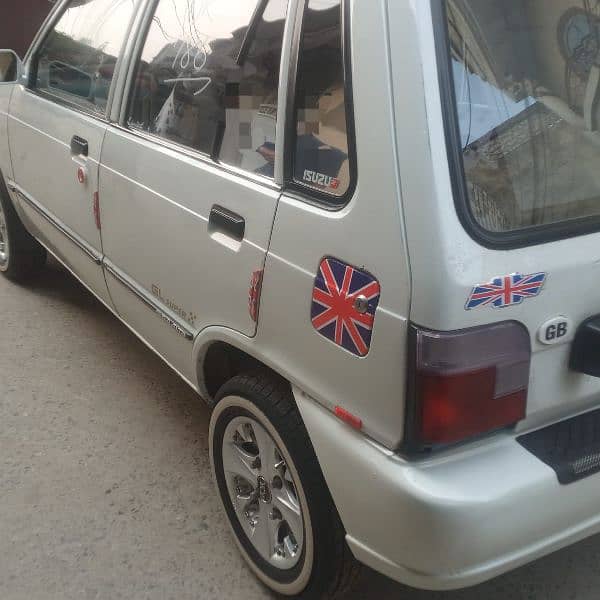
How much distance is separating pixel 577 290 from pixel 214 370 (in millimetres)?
1229

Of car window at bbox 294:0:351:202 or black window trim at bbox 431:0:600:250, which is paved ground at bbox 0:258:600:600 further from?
car window at bbox 294:0:351:202

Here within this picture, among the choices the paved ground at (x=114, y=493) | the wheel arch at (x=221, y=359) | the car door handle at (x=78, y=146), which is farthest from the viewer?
the car door handle at (x=78, y=146)

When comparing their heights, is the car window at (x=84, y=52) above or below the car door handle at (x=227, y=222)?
above

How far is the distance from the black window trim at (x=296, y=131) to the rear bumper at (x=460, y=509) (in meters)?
0.53

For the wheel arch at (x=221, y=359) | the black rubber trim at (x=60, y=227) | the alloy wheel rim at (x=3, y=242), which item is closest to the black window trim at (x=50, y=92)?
the black rubber trim at (x=60, y=227)

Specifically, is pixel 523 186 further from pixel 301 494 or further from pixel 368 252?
pixel 301 494

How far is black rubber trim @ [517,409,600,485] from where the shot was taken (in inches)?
59.5

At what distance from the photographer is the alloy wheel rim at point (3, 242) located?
13.6ft

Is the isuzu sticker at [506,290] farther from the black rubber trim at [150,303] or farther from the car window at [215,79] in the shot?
the black rubber trim at [150,303]

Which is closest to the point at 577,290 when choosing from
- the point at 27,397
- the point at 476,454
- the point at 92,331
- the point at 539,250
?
the point at 539,250

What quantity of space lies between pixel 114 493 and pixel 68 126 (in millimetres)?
1547

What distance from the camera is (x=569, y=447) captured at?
155cm

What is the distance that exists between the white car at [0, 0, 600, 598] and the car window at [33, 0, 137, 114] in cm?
81

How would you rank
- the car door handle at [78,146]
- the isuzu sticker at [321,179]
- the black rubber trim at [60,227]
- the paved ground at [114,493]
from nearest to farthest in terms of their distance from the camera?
the isuzu sticker at [321,179], the paved ground at [114,493], the car door handle at [78,146], the black rubber trim at [60,227]
